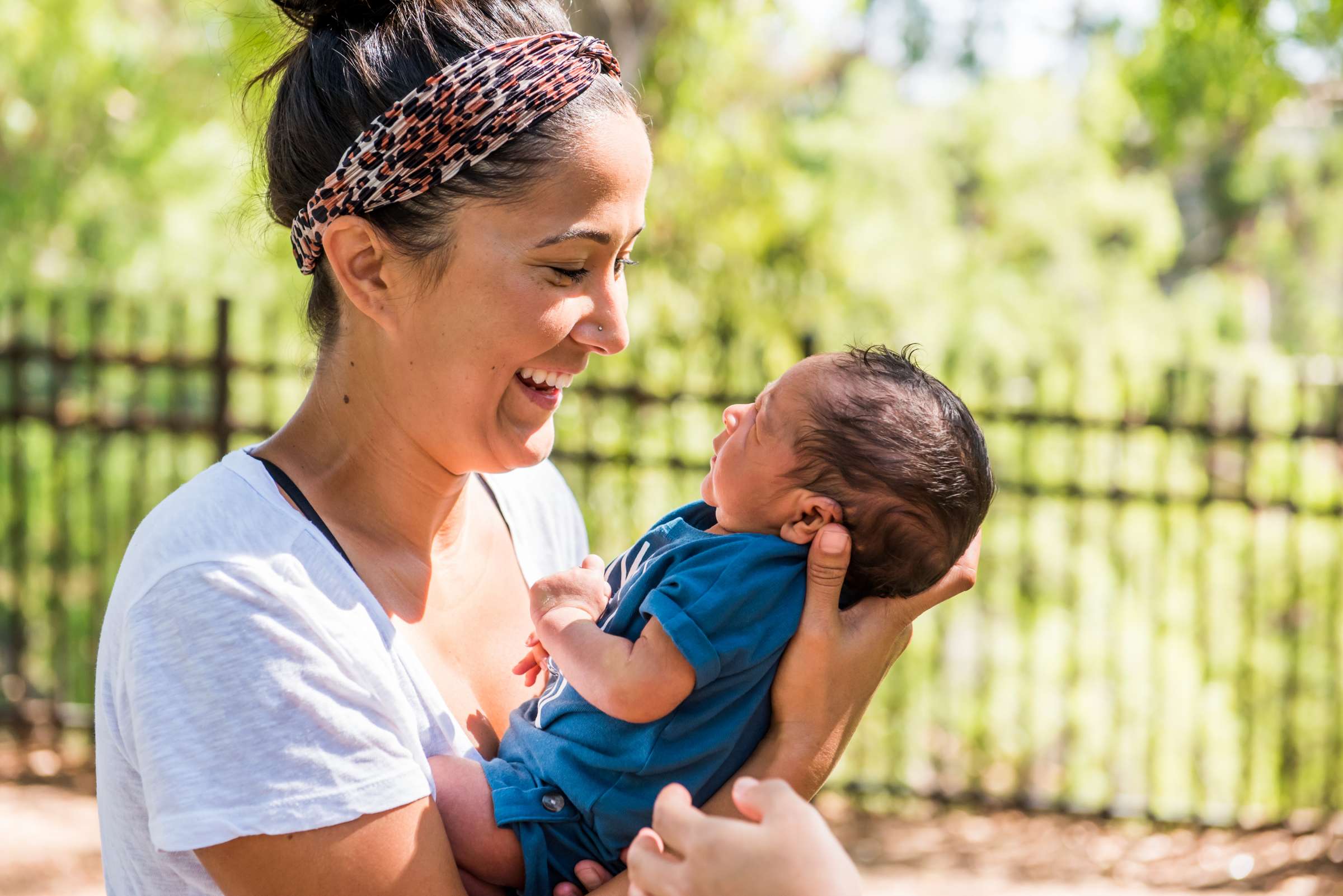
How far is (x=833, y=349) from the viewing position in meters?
8.17

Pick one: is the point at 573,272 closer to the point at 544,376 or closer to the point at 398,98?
the point at 544,376

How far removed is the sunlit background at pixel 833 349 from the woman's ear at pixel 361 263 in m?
2.33

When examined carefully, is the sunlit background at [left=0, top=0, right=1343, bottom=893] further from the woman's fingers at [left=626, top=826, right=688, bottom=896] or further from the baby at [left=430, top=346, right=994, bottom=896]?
the woman's fingers at [left=626, top=826, right=688, bottom=896]

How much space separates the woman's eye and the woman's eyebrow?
0.14 ft

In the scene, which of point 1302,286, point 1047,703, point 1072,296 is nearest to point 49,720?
point 1047,703

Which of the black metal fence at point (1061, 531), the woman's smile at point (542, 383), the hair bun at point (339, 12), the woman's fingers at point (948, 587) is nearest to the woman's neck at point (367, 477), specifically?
the woman's smile at point (542, 383)

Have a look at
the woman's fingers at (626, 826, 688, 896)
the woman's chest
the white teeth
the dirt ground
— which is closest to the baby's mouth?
the white teeth

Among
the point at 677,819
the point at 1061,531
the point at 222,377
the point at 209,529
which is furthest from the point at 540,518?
the point at 1061,531

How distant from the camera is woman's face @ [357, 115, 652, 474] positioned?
1.88 meters

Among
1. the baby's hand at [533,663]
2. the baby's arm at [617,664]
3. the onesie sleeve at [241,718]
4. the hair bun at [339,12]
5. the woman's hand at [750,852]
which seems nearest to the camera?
the woman's hand at [750,852]

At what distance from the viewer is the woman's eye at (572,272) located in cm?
192

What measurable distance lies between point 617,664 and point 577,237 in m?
0.68

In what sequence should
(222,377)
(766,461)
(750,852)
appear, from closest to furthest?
(750,852), (766,461), (222,377)

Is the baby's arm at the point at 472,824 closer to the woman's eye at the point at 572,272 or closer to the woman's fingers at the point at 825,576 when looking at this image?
the woman's fingers at the point at 825,576
